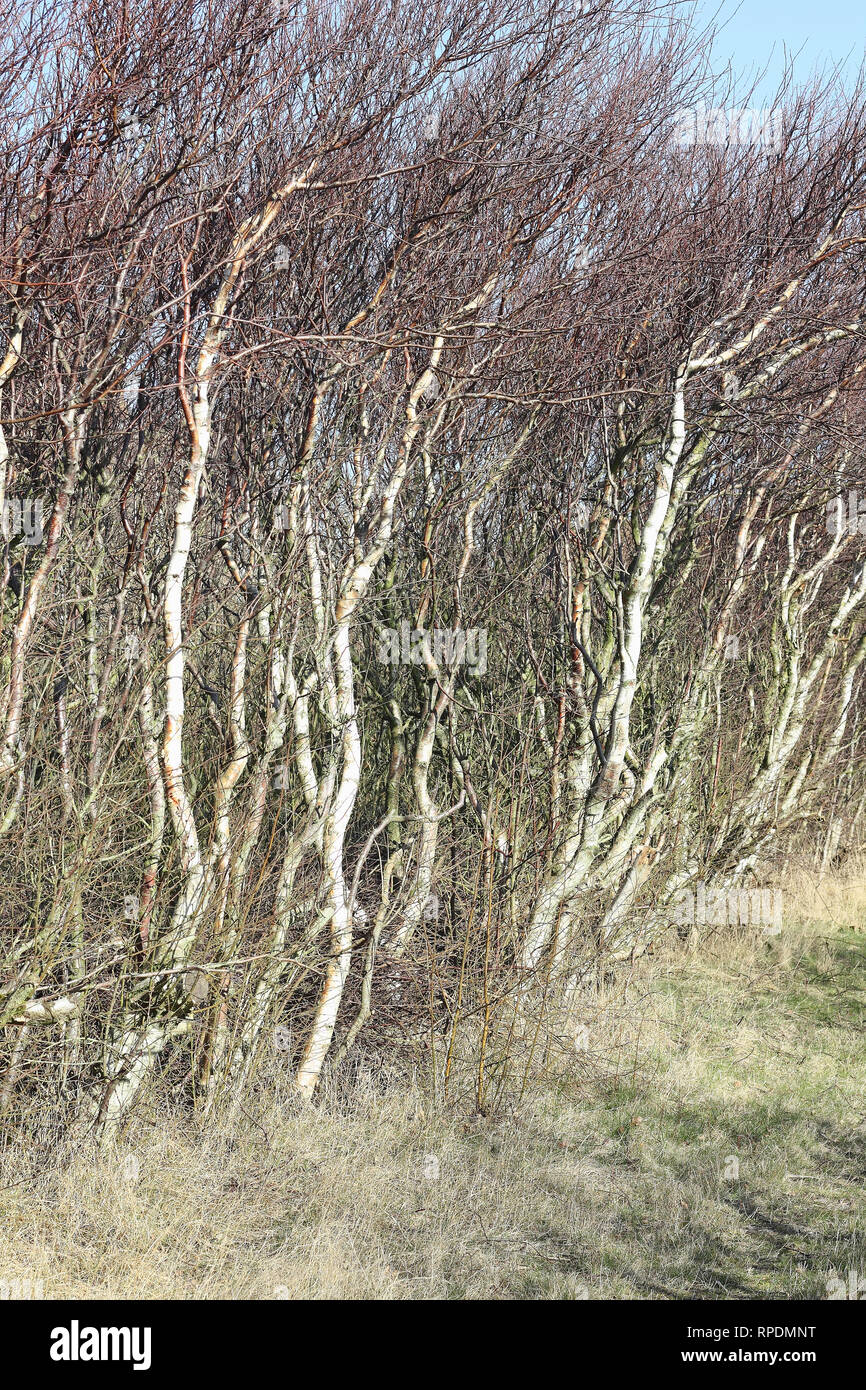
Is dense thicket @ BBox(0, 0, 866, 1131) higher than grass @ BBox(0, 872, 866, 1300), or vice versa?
dense thicket @ BBox(0, 0, 866, 1131)

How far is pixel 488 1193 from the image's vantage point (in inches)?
182

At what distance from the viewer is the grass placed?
12.8 ft

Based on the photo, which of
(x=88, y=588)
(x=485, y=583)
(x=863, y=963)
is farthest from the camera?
(x=863, y=963)

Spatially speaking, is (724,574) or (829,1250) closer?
(829,1250)

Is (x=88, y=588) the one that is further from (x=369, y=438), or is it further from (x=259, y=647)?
(x=369, y=438)

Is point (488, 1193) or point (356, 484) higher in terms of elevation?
point (356, 484)

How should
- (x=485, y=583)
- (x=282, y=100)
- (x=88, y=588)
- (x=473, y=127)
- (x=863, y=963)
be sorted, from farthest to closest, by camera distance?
(x=863, y=963), (x=485, y=583), (x=473, y=127), (x=88, y=588), (x=282, y=100)

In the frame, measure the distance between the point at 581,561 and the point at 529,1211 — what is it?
12.3 feet

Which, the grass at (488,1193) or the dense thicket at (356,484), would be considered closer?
the grass at (488,1193)

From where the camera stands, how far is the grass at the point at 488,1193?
391 cm

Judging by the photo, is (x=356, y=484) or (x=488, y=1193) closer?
(x=488, y=1193)

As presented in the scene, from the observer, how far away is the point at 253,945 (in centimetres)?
473

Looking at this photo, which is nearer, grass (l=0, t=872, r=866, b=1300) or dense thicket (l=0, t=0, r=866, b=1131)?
grass (l=0, t=872, r=866, b=1300)
